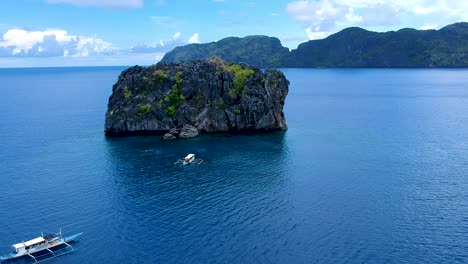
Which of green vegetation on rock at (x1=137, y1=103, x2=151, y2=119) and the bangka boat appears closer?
the bangka boat

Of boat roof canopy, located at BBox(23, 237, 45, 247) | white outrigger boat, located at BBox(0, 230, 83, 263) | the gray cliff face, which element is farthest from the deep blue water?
the gray cliff face

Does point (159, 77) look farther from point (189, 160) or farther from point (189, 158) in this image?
point (189, 160)

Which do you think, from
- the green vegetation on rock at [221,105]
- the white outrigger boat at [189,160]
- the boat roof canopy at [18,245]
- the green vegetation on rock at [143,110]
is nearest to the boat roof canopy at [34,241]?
the boat roof canopy at [18,245]

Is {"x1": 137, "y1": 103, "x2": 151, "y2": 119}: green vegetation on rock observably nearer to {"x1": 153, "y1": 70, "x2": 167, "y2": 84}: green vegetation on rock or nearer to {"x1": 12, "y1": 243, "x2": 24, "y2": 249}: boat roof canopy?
{"x1": 153, "y1": 70, "x2": 167, "y2": 84}: green vegetation on rock

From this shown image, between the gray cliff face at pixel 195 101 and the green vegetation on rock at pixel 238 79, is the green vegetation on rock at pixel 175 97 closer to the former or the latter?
the gray cliff face at pixel 195 101

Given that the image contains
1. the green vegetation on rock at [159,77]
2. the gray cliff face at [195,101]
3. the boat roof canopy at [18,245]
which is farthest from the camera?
the green vegetation on rock at [159,77]

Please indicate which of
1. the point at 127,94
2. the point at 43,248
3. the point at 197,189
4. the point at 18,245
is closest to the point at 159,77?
the point at 127,94
